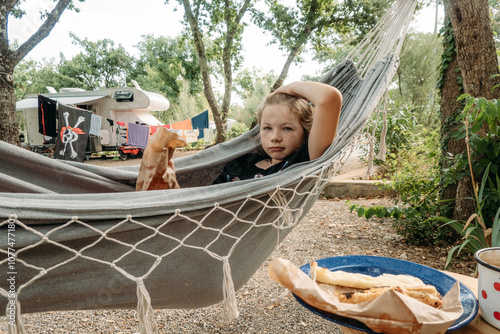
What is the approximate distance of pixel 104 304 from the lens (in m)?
0.88

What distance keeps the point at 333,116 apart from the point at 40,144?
10.4m

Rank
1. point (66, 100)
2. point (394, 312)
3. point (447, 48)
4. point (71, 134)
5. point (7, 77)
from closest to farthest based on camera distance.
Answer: point (394, 312) → point (447, 48) → point (7, 77) → point (71, 134) → point (66, 100)

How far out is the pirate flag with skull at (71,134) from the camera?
6285 millimetres

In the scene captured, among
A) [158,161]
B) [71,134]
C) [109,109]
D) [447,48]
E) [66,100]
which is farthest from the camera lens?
[109,109]

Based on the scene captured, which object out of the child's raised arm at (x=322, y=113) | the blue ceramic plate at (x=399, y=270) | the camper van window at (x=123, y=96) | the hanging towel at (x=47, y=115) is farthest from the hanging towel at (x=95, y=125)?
the blue ceramic plate at (x=399, y=270)

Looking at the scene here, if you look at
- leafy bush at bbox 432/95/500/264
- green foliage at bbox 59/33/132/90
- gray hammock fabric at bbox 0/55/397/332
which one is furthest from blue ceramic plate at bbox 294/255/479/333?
green foliage at bbox 59/33/132/90

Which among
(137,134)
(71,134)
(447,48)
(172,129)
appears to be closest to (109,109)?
(137,134)

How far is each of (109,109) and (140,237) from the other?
918 centimetres

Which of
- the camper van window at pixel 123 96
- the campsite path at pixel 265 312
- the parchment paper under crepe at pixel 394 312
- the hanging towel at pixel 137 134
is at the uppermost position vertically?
the parchment paper under crepe at pixel 394 312

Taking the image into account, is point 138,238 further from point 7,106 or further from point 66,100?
point 66,100

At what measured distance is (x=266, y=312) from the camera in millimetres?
1638

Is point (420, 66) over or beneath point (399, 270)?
over

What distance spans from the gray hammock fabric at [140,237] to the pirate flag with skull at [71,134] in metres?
5.89

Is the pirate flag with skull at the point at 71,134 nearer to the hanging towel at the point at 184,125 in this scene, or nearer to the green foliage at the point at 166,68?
the hanging towel at the point at 184,125
